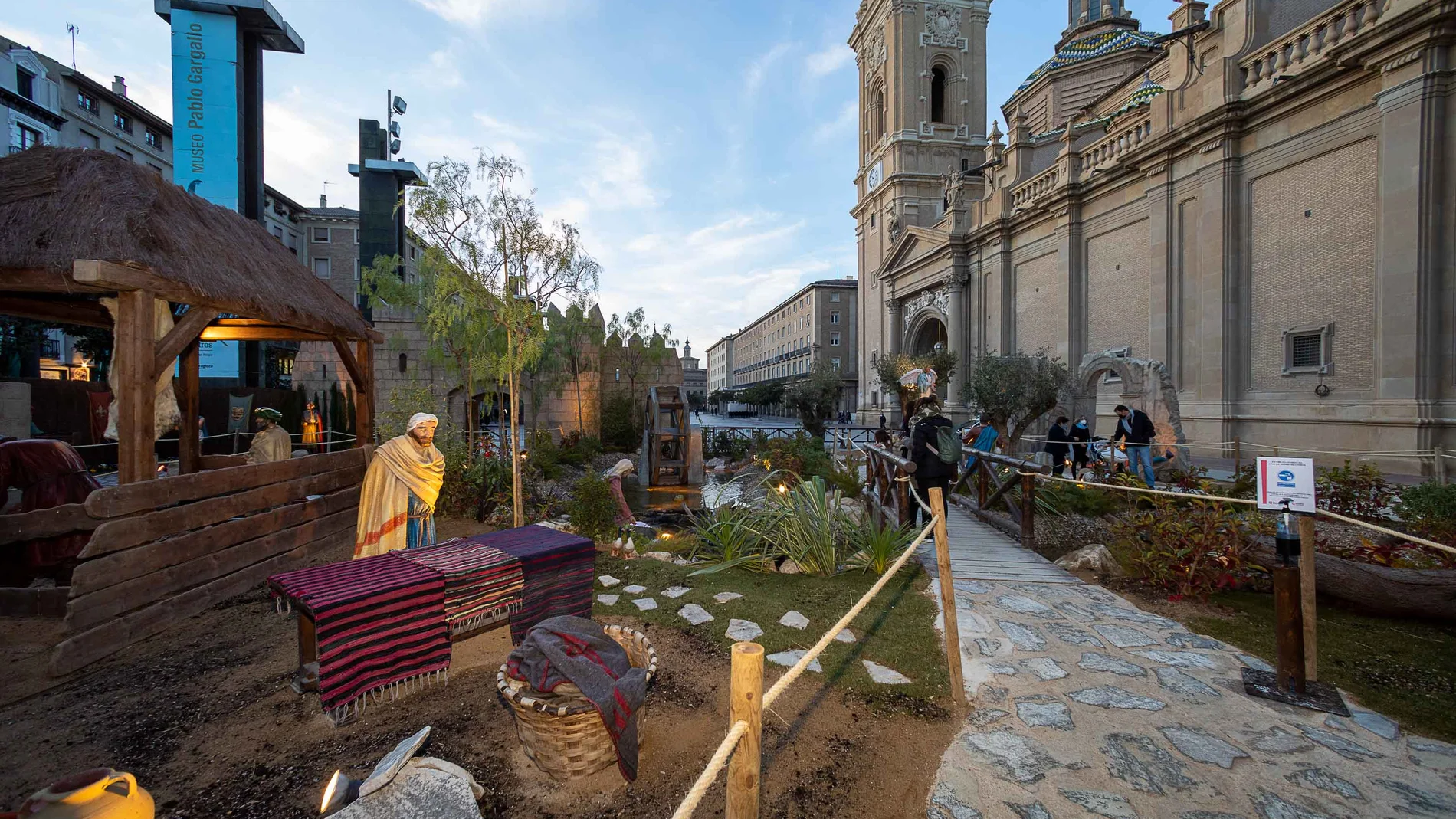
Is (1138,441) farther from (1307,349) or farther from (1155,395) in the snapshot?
(1307,349)


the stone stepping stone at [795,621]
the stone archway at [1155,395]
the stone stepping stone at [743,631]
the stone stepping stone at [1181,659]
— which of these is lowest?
the stone stepping stone at [1181,659]

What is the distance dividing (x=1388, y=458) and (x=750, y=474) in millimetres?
12237

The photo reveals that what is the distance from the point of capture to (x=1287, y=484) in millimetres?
3465

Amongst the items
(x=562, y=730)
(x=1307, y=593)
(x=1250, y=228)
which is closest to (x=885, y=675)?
(x=562, y=730)

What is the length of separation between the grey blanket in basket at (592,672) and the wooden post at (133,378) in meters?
3.97

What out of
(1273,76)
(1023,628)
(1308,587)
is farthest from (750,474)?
(1273,76)

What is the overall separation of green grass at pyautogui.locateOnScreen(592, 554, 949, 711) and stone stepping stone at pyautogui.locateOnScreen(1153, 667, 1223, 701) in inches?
51.5

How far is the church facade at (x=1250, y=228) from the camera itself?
33.0ft

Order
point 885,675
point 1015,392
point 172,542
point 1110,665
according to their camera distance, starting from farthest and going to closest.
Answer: point 1015,392
point 172,542
point 1110,665
point 885,675

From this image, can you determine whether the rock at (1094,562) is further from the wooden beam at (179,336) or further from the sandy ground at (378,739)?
the wooden beam at (179,336)

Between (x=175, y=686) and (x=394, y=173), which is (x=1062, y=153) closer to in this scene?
(x=175, y=686)

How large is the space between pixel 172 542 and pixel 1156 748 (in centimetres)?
674

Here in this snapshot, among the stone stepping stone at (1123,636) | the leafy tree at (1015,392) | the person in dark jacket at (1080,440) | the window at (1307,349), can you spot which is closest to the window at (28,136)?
the leafy tree at (1015,392)

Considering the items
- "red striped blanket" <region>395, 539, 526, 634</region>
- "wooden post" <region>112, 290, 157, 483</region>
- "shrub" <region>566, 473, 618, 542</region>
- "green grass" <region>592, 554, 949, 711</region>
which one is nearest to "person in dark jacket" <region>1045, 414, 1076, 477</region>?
"green grass" <region>592, 554, 949, 711</region>
